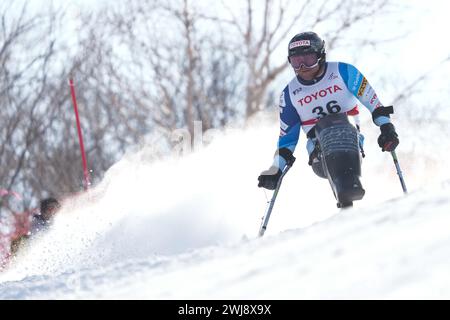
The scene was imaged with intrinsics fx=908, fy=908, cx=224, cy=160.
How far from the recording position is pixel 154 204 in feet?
35.0

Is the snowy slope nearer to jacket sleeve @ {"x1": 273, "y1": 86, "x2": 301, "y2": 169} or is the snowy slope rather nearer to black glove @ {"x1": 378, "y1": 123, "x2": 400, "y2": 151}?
black glove @ {"x1": 378, "y1": 123, "x2": 400, "y2": 151}

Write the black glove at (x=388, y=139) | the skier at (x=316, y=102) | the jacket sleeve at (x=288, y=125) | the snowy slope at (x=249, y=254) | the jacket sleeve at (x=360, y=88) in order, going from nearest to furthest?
the snowy slope at (x=249, y=254) < the black glove at (x=388, y=139) < the skier at (x=316, y=102) < the jacket sleeve at (x=360, y=88) < the jacket sleeve at (x=288, y=125)

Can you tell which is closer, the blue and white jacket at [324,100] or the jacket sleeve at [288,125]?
the blue and white jacket at [324,100]

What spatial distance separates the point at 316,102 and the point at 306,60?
1.11 ft

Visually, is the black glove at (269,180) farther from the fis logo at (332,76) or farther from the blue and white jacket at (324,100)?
the fis logo at (332,76)

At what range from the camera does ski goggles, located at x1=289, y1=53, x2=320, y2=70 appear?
709 cm

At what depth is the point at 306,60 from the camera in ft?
23.3

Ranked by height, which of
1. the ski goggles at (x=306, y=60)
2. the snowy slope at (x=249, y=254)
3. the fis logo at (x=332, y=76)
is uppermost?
the ski goggles at (x=306, y=60)

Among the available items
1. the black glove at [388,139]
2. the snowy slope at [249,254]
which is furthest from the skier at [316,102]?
the snowy slope at [249,254]

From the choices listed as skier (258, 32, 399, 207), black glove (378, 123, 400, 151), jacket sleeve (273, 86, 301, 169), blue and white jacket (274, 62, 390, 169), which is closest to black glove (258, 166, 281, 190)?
skier (258, 32, 399, 207)

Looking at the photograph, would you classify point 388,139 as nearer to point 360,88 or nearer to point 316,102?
point 360,88

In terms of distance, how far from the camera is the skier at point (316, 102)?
6.90m

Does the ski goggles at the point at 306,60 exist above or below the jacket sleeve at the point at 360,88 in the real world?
above

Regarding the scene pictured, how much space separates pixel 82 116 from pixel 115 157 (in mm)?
1793
